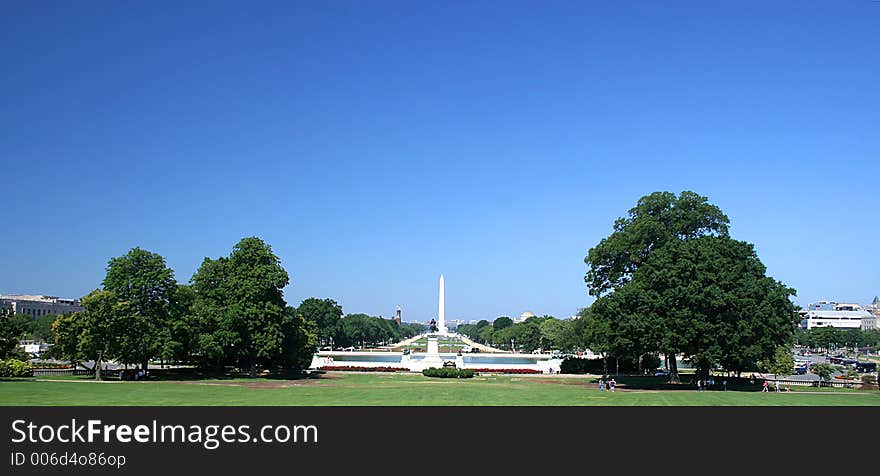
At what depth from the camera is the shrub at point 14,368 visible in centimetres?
4859

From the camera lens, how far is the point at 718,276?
47844 mm

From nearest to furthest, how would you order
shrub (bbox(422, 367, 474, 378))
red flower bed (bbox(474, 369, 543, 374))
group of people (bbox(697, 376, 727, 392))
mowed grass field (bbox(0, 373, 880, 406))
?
mowed grass field (bbox(0, 373, 880, 406)), group of people (bbox(697, 376, 727, 392)), shrub (bbox(422, 367, 474, 378)), red flower bed (bbox(474, 369, 543, 374))

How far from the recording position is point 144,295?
57.1 m

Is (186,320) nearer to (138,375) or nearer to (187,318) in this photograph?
(187,318)

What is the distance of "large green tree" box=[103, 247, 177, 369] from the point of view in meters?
53.8

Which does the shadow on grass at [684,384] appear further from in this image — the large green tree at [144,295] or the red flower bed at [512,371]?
the large green tree at [144,295]

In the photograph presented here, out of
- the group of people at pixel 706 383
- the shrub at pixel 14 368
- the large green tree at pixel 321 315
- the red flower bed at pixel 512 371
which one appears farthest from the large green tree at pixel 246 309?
the large green tree at pixel 321 315

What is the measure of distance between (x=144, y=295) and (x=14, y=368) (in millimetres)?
11000

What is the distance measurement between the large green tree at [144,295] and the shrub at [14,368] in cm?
655

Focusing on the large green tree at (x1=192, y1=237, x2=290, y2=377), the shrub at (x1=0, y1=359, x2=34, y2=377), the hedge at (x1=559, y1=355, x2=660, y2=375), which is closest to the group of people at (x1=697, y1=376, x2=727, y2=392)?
the hedge at (x1=559, y1=355, x2=660, y2=375)

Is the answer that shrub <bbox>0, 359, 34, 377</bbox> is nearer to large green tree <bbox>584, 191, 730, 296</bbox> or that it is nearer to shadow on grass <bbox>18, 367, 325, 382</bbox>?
shadow on grass <bbox>18, 367, 325, 382</bbox>

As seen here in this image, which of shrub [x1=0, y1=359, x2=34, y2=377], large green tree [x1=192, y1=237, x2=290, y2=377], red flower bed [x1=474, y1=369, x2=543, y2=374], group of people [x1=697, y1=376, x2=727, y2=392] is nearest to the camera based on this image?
group of people [x1=697, y1=376, x2=727, y2=392]

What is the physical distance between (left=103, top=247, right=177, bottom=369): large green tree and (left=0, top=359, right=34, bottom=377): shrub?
6.55m

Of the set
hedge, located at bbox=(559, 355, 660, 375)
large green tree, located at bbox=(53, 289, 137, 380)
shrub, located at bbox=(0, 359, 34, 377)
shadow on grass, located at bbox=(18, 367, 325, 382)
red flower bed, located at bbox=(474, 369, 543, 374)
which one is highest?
large green tree, located at bbox=(53, 289, 137, 380)
